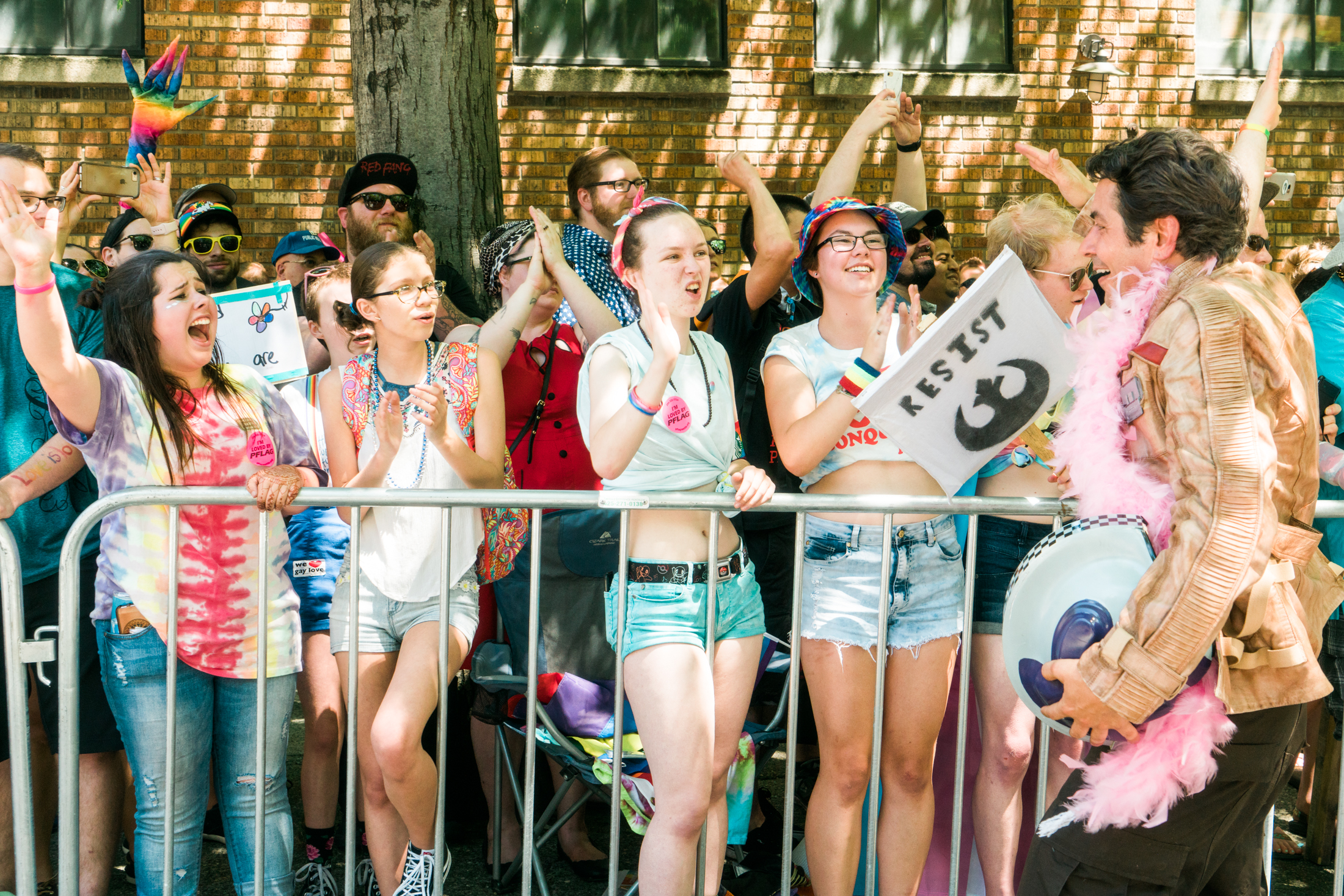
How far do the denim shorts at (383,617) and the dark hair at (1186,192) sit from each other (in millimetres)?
2046

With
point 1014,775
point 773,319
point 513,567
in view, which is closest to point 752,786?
point 1014,775

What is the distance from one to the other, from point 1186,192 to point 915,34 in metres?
7.51

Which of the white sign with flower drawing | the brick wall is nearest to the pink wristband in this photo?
the white sign with flower drawing

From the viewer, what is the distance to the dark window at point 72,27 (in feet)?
28.6

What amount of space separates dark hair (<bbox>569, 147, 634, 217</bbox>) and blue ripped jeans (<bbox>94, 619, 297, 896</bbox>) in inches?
90.0

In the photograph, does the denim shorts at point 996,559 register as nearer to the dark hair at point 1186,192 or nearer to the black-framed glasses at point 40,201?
the dark hair at point 1186,192

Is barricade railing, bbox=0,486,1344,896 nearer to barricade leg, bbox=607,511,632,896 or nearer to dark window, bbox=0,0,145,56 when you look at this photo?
barricade leg, bbox=607,511,632,896

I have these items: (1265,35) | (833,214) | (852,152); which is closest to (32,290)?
(833,214)

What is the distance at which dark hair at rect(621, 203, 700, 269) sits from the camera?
3223 millimetres

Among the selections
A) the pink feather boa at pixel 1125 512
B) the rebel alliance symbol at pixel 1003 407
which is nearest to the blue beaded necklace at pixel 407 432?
the rebel alliance symbol at pixel 1003 407

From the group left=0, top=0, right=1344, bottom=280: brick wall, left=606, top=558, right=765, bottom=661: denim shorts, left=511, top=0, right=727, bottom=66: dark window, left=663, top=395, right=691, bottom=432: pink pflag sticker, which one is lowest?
left=606, top=558, right=765, bottom=661: denim shorts

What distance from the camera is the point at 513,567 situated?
3.73m

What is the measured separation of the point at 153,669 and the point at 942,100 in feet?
25.7

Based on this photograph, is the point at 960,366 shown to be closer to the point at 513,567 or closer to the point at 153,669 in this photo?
the point at 513,567
